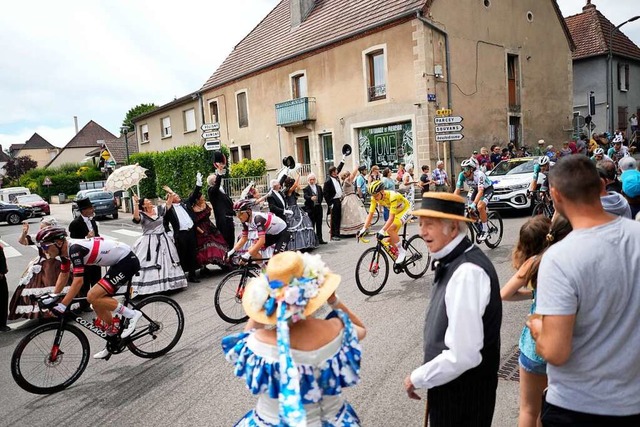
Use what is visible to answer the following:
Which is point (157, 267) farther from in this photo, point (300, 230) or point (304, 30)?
point (304, 30)

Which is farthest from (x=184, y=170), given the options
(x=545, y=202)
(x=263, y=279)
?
(x=263, y=279)

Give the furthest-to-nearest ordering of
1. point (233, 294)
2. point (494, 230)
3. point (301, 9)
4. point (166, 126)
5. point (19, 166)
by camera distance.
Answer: point (19, 166) → point (166, 126) → point (301, 9) → point (494, 230) → point (233, 294)

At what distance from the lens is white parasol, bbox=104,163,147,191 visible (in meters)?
8.03

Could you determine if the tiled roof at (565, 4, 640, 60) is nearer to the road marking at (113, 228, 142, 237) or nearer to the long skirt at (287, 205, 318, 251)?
the long skirt at (287, 205, 318, 251)

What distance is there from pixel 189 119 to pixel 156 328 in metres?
28.3

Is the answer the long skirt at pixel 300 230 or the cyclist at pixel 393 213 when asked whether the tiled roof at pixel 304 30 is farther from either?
the cyclist at pixel 393 213

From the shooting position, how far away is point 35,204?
29.9 meters

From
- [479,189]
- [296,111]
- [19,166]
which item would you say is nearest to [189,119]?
[296,111]

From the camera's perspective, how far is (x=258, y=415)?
2.27m

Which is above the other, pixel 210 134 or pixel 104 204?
pixel 210 134

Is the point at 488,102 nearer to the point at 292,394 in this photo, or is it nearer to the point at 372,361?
the point at 372,361

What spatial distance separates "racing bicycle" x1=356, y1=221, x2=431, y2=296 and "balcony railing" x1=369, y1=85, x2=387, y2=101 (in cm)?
1283

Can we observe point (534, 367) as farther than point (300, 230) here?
No

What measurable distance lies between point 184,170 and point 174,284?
60.8ft
